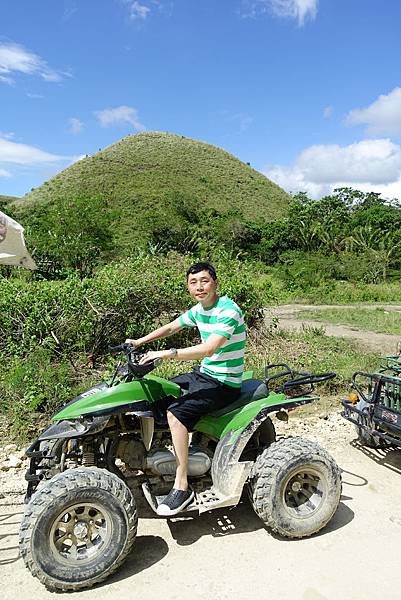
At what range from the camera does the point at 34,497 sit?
3.13 metres

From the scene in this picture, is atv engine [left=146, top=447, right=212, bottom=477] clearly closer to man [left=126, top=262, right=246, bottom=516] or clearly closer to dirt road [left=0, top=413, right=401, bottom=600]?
man [left=126, top=262, right=246, bottom=516]

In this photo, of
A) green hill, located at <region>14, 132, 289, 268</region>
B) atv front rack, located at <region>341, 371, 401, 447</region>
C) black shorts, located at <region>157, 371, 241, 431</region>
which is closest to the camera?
black shorts, located at <region>157, 371, 241, 431</region>

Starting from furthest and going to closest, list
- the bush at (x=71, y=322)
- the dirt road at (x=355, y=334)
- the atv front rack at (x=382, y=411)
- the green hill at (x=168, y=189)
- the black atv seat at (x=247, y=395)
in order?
the green hill at (x=168, y=189) < the dirt road at (x=355, y=334) < the bush at (x=71, y=322) < the atv front rack at (x=382, y=411) < the black atv seat at (x=247, y=395)

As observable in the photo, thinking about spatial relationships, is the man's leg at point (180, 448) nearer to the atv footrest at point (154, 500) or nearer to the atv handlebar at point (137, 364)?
the atv footrest at point (154, 500)

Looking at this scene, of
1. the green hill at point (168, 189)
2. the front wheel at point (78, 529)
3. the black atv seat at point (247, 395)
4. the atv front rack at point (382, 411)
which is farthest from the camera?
the green hill at point (168, 189)

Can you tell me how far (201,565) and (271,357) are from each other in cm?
494

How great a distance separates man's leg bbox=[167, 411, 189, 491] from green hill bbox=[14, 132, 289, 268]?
115 feet

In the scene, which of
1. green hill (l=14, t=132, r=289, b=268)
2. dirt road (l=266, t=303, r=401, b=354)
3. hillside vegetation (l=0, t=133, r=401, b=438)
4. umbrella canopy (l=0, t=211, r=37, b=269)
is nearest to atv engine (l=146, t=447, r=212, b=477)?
hillside vegetation (l=0, t=133, r=401, b=438)

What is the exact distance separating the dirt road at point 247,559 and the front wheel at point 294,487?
14cm

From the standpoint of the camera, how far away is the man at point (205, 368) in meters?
3.47

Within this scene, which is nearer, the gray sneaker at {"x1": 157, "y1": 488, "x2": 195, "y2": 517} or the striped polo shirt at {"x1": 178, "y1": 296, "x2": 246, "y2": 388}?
the gray sneaker at {"x1": 157, "y1": 488, "x2": 195, "y2": 517}

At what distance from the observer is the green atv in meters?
3.13

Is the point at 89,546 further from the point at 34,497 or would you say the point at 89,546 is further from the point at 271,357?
the point at 271,357

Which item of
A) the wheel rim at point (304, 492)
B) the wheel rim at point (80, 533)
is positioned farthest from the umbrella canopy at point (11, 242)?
the wheel rim at point (304, 492)
